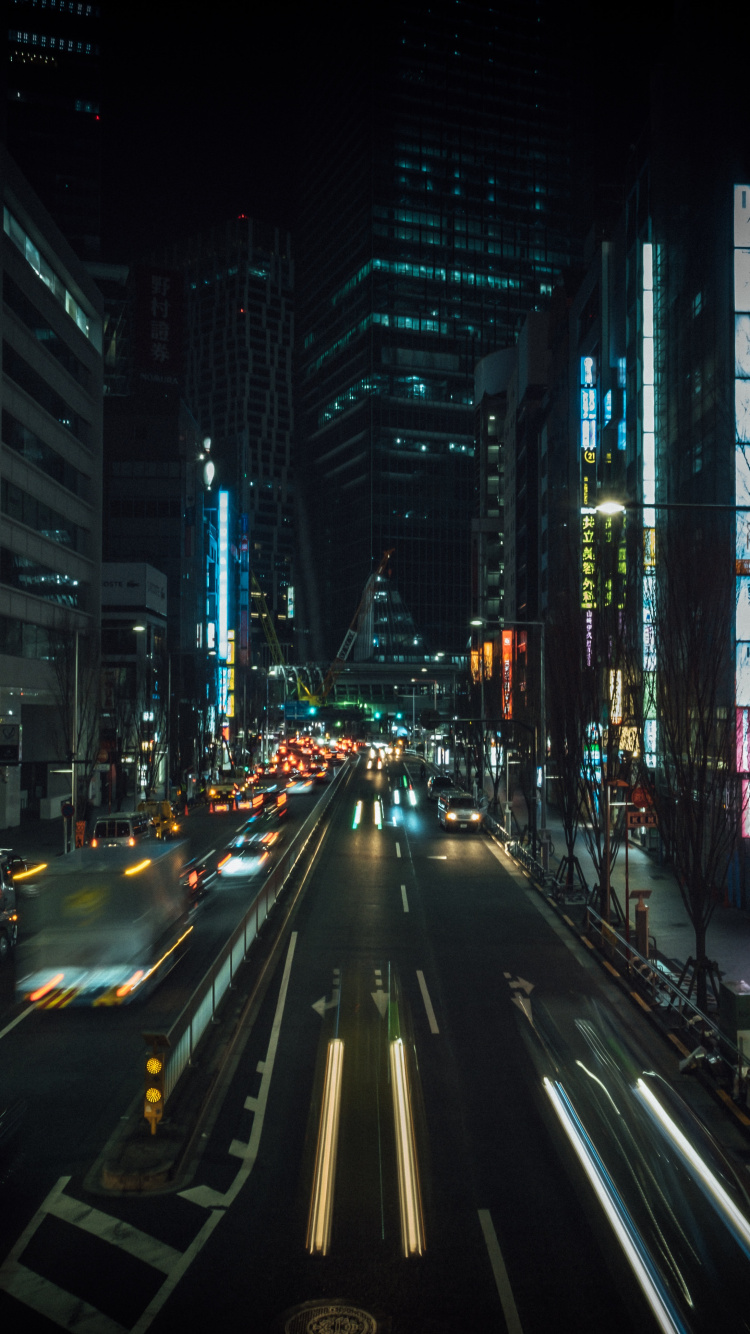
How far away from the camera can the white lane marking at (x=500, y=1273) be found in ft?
26.4

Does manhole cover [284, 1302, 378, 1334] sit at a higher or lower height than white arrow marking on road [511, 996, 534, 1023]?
higher

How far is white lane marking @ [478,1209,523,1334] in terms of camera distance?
8.03 meters

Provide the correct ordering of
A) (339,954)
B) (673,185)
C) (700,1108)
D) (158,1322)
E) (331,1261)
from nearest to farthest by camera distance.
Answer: (158,1322)
(331,1261)
(700,1108)
(339,954)
(673,185)

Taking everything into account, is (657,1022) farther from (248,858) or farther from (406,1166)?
(248,858)

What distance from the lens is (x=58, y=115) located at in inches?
5458

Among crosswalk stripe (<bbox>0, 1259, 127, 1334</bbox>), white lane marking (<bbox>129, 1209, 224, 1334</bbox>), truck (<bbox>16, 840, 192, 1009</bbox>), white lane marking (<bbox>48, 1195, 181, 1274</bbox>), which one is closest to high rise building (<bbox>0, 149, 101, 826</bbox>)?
truck (<bbox>16, 840, 192, 1009</bbox>)

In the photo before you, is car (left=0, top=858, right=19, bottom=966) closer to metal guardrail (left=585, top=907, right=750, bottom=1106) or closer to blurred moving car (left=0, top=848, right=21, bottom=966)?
blurred moving car (left=0, top=848, right=21, bottom=966)

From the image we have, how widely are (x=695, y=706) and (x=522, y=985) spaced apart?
20.4ft

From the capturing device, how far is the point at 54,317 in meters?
57.0

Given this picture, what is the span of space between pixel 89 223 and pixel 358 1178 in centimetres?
14945

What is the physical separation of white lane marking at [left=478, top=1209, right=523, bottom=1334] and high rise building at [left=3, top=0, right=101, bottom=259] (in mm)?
147274

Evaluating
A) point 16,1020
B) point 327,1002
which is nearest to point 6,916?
point 16,1020

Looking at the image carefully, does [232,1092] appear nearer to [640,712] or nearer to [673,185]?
[640,712]

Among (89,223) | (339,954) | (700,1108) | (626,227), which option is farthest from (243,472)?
(700,1108)
